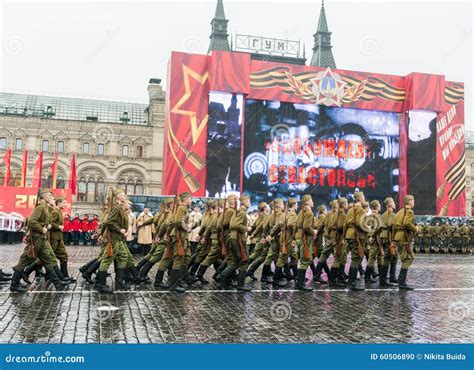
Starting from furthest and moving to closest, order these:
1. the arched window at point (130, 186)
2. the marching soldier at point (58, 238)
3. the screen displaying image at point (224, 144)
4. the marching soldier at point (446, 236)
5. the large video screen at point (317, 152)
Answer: the arched window at point (130, 186)
the large video screen at point (317, 152)
the screen displaying image at point (224, 144)
the marching soldier at point (446, 236)
the marching soldier at point (58, 238)

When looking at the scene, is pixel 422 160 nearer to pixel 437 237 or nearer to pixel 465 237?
pixel 465 237

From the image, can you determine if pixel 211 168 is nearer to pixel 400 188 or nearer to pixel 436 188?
pixel 400 188

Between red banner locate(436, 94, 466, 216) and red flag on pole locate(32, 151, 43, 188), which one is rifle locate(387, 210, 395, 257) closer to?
red flag on pole locate(32, 151, 43, 188)

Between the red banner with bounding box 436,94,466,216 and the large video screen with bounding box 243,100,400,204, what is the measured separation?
10.6 ft

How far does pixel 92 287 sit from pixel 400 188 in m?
30.8

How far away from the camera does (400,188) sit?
36750 mm

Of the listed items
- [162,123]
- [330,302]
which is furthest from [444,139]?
[330,302]

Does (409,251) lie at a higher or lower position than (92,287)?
higher

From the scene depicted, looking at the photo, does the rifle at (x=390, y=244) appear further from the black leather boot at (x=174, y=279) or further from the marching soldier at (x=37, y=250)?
the marching soldier at (x=37, y=250)

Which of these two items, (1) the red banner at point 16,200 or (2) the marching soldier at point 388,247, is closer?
(2) the marching soldier at point 388,247

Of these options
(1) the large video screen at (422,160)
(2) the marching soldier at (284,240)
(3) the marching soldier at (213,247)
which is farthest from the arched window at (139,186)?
(2) the marching soldier at (284,240)

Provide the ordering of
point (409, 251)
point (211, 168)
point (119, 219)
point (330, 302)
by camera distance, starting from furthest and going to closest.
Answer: point (211, 168), point (409, 251), point (119, 219), point (330, 302)

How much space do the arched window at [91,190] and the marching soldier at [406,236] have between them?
41.3m

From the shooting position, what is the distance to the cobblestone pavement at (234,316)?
18.9 ft
